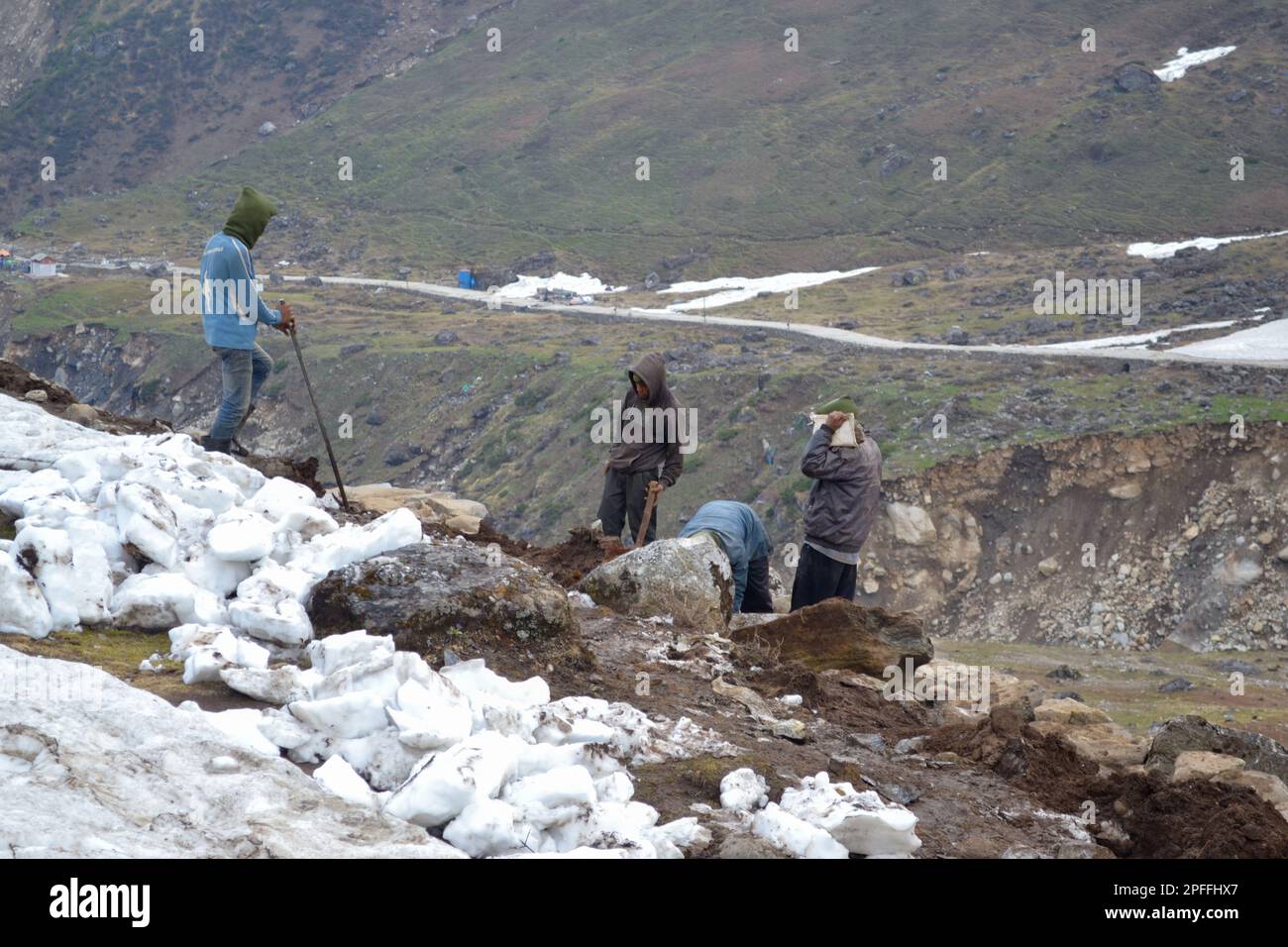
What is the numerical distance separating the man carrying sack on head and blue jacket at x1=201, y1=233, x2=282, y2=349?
11.3ft

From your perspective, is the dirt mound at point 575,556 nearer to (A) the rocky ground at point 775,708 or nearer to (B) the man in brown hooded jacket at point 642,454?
(B) the man in brown hooded jacket at point 642,454

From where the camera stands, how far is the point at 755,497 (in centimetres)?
2392

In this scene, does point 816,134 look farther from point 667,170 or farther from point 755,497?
point 755,497

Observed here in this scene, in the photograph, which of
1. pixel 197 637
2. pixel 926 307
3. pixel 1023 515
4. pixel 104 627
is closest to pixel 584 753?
pixel 197 637

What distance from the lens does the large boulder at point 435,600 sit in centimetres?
536

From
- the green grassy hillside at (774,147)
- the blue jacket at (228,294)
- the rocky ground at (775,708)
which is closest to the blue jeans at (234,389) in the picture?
the blue jacket at (228,294)

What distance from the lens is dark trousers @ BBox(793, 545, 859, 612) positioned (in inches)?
339

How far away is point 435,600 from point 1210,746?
3.87m

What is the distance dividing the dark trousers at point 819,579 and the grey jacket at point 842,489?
0.18 metres

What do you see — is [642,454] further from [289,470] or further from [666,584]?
[289,470]

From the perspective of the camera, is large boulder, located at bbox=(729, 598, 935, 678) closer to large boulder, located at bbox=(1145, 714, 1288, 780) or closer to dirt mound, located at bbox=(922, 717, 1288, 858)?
dirt mound, located at bbox=(922, 717, 1288, 858)

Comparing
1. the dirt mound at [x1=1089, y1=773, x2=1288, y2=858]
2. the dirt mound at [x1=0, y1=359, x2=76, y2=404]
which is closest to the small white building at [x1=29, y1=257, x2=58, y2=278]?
the dirt mound at [x1=0, y1=359, x2=76, y2=404]

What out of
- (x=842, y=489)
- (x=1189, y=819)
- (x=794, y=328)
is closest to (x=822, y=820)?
(x=1189, y=819)

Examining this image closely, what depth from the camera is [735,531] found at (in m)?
8.35
